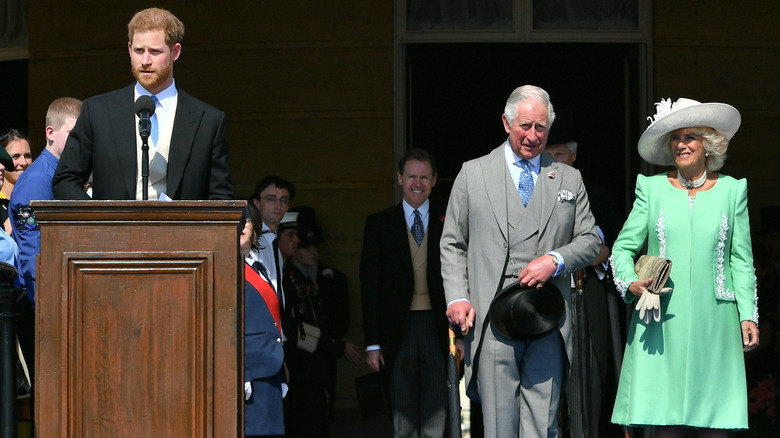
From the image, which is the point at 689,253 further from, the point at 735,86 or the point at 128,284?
the point at 735,86

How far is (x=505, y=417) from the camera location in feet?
17.6

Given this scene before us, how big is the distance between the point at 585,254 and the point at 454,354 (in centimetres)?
80

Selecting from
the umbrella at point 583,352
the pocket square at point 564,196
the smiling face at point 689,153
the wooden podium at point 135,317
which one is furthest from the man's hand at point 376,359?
the wooden podium at point 135,317

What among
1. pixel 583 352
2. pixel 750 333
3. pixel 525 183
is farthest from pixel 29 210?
pixel 750 333

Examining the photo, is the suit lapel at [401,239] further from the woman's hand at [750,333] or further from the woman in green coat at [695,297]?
the woman's hand at [750,333]

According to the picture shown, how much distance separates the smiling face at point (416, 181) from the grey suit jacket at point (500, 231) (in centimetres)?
105

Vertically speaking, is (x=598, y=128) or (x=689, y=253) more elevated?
(x=598, y=128)

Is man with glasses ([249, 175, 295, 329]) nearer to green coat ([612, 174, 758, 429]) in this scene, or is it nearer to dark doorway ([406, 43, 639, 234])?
green coat ([612, 174, 758, 429])

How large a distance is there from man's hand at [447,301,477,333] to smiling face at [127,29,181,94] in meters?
1.66

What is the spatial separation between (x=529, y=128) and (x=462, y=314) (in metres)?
0.89

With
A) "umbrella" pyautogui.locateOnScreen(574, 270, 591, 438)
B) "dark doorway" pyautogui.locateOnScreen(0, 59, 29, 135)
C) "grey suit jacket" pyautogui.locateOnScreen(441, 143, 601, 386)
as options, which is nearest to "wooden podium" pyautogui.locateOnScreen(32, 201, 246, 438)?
"grey suit jacket" pyautogui.locateOnScreen(441, 143, 601, 386)

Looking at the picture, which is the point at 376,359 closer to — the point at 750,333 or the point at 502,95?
the point at 750,333

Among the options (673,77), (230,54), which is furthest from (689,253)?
(230,54)

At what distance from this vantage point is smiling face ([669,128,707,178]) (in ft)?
18.4
